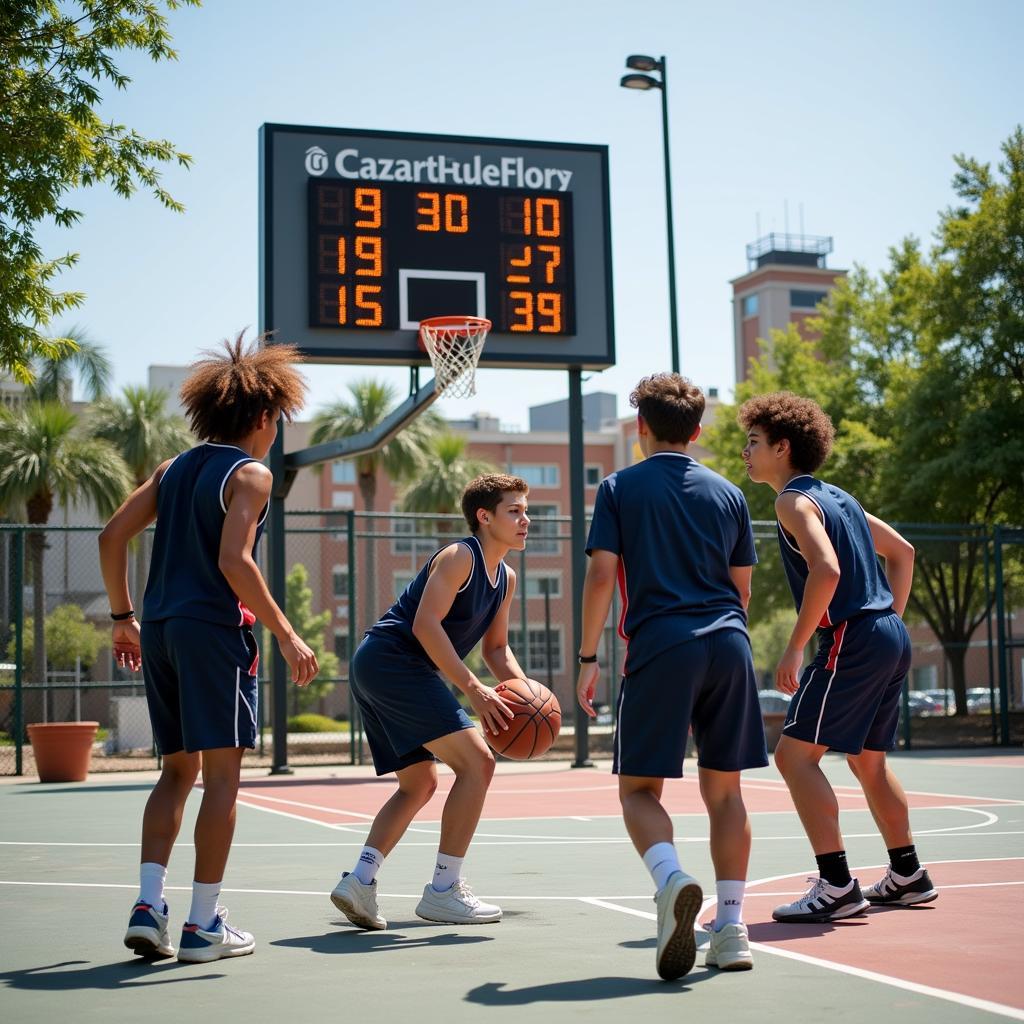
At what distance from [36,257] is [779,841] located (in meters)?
→ 9.31

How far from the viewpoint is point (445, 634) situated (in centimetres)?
604

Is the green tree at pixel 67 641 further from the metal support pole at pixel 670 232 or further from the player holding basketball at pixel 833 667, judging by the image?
the player holding basketball at pixel 833 667

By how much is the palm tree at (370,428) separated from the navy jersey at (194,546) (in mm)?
37113

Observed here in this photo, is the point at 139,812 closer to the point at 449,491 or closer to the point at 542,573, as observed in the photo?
the point at 449,491

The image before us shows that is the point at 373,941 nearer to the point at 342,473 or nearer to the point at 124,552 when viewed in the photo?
the point at 124,552

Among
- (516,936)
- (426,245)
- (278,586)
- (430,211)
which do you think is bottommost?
(516,936)

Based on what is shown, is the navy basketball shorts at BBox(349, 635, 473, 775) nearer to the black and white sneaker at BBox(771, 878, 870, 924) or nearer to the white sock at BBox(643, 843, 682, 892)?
the white sock at BBox(643, 843, 682, 892)

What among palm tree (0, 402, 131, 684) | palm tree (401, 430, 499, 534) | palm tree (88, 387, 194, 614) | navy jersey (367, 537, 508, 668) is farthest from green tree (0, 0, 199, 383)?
palm tree (401, 430, 499, 534)

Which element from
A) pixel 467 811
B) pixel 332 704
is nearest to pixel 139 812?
pixel 467 811

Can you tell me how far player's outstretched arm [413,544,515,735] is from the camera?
19.3 feet

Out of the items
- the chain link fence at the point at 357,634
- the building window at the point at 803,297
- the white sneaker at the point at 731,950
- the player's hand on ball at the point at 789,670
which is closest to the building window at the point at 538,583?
the chain link fence at the point at 357,634

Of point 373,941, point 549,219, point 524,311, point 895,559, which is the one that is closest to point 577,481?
point 524,311

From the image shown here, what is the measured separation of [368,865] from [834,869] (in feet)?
6.38

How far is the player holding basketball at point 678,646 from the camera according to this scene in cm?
505
